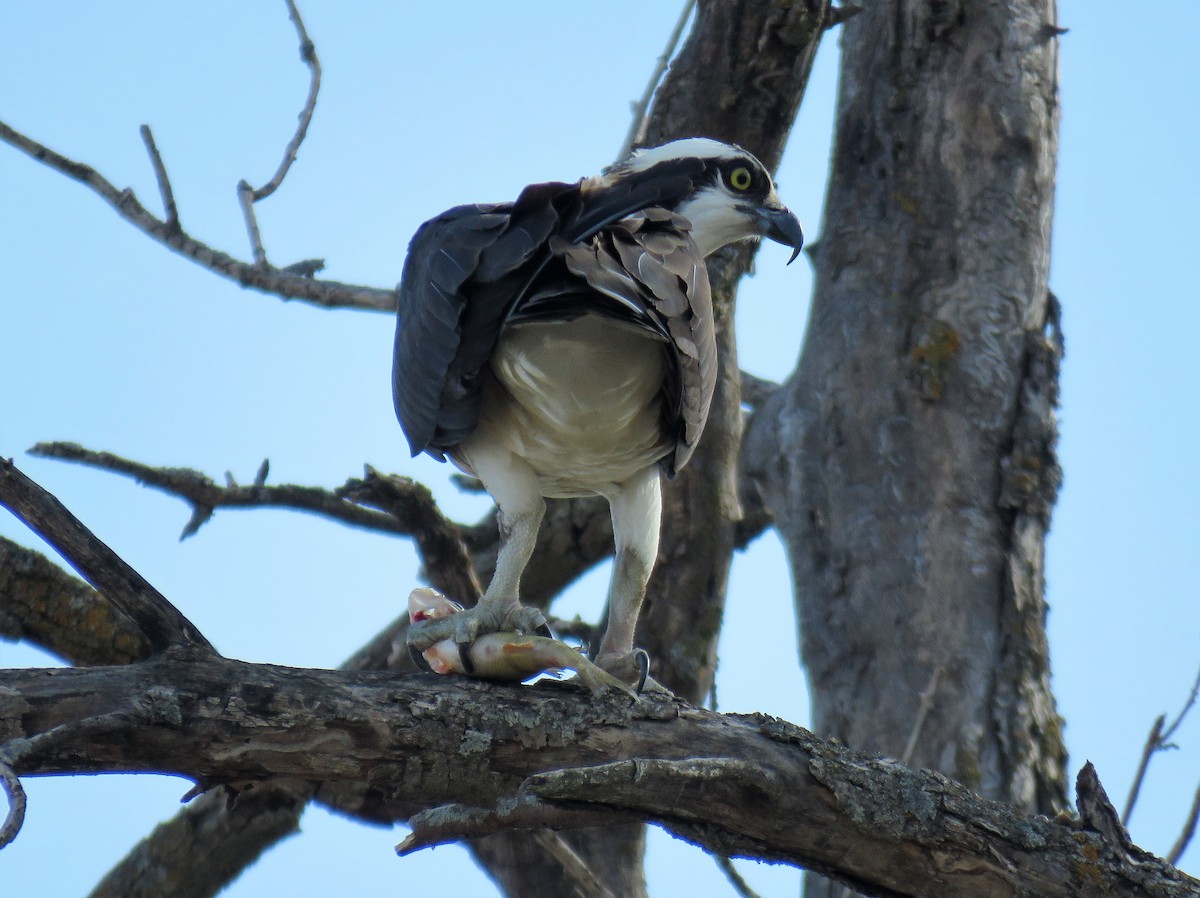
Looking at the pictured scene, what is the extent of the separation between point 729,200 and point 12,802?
2.96m

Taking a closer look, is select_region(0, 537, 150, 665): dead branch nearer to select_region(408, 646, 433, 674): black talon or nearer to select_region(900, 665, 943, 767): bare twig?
select_region(408, 646, 433, 674): black talon

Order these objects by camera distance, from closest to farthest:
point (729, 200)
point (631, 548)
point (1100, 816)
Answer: point (1100, 816), point (631, 548), point (729, 200)

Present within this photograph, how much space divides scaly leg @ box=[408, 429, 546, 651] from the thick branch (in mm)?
595

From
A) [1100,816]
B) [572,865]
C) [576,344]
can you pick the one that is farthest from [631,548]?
[1100,816]

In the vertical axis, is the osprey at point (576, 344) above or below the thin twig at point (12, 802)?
above

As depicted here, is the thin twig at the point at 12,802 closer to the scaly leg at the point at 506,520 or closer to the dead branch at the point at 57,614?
the scaly leg at the point at 506,520

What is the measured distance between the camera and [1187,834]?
359cm

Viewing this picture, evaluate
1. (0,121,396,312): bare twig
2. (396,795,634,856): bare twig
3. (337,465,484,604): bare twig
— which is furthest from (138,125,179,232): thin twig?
(396,795,634,856): bare twig

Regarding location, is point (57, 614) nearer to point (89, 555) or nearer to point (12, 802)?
point (89, 555)

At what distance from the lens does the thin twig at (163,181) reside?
4.33 meters

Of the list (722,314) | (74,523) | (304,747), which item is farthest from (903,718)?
(74,523)

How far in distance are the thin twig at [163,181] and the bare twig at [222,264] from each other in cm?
4

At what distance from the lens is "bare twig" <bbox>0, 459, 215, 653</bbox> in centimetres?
285

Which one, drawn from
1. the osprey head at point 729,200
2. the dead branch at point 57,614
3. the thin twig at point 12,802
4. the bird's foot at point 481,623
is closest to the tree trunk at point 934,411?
the osprey head at point 729,200
